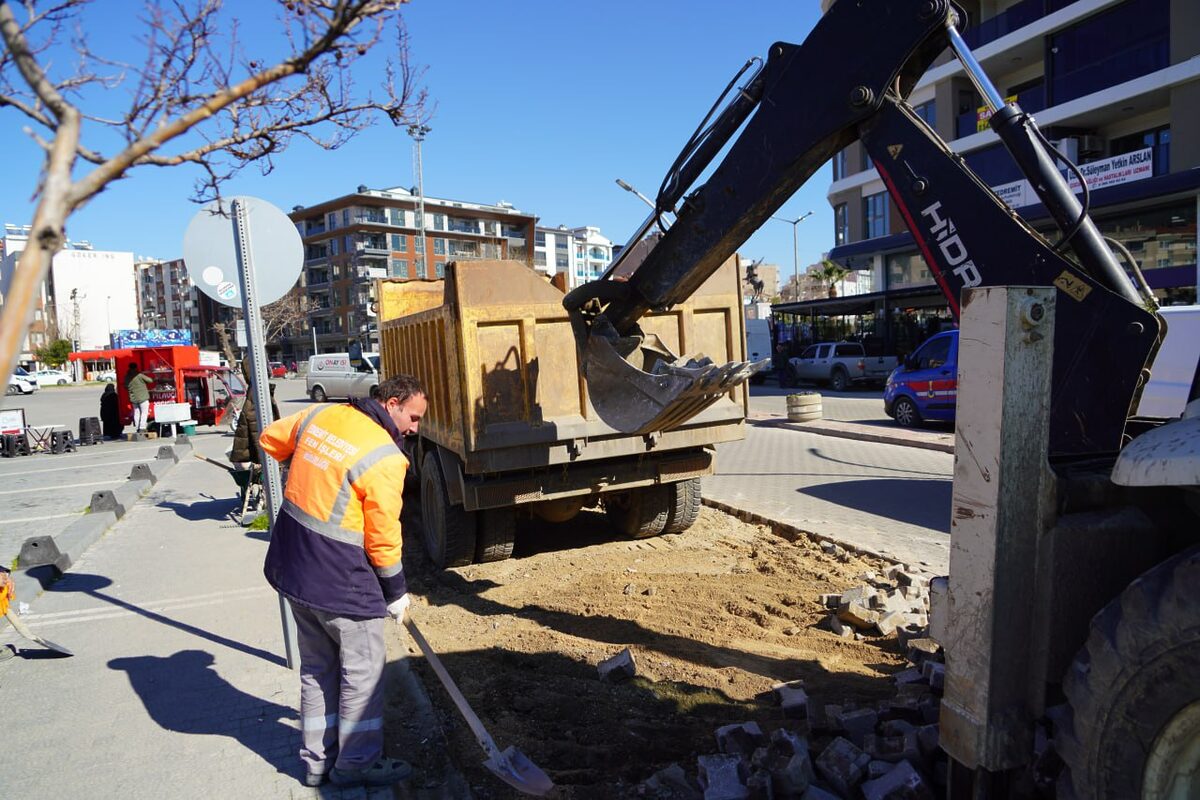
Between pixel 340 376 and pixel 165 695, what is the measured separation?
25.9 meters

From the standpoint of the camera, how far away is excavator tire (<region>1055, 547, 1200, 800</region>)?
2.04 m

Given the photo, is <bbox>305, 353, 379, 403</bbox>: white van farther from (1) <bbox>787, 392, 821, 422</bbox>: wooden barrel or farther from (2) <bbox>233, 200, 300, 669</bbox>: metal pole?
(2) <bbox>233, 200, 300, 669</bbox>: metal pole

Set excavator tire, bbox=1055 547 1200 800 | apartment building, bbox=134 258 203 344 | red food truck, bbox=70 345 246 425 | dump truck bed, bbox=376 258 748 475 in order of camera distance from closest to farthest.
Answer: excavator tire, bbox=1055 547 1200 800 < dump truck bed, bbox=376 258 748 475 < red food truck, bbox=70 345 246 425 < apartment building, bbox=134 258 203 344

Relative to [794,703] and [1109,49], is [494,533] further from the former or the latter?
[1109,49]

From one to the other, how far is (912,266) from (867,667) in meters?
30.9

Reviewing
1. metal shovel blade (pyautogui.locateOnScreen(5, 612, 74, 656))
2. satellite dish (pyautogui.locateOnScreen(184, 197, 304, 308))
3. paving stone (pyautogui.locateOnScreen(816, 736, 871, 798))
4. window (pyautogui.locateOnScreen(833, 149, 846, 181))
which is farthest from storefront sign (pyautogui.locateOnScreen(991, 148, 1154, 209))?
metal shovel blade (pyautogui.locateOnScreen(5, 612, 74, 656))

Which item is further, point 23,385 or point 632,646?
point 23,385

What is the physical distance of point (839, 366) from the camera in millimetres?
27750

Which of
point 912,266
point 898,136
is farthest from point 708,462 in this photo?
point 912,266

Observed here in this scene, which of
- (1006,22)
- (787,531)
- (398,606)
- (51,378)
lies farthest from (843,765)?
(51,378)

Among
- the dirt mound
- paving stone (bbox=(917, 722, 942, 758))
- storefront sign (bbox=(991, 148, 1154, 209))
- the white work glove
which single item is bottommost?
the dirt mound

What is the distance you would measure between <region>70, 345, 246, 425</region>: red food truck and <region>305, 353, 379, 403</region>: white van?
6480 mm

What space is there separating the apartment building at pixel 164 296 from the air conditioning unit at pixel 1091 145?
11149 centimetres

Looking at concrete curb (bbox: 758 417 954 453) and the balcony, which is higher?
the balcony
